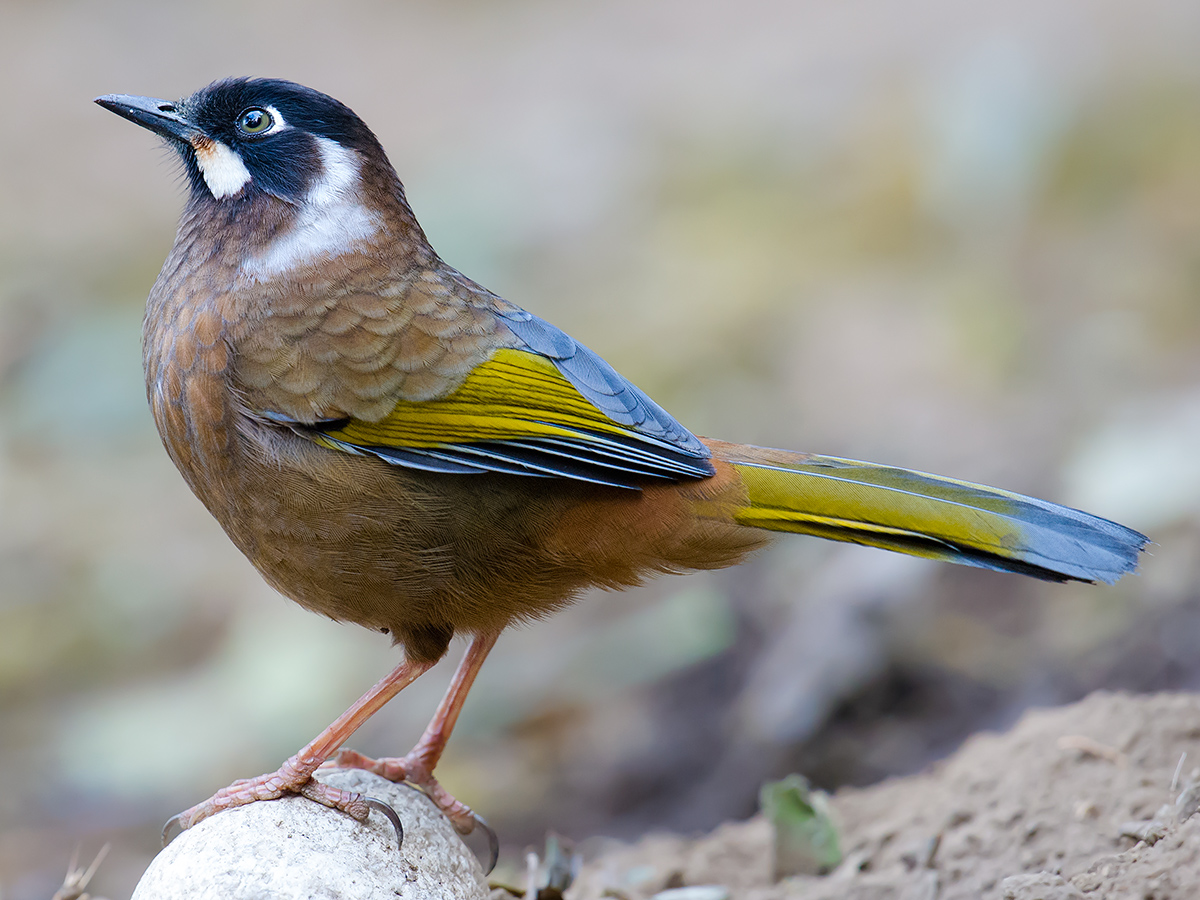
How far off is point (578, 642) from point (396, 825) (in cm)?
312

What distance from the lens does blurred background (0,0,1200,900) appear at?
510cm

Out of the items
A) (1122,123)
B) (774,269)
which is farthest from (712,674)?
(1122,123)

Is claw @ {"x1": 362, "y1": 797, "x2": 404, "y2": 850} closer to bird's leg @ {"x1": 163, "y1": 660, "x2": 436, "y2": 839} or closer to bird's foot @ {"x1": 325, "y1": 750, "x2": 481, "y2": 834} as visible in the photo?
bird's leg @ {"x1": 163, "y1": 660, "x2": 436, "y2": 839}

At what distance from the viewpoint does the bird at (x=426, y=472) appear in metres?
3.17

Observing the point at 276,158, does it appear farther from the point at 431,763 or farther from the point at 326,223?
the point at 431,763

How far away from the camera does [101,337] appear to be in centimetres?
877

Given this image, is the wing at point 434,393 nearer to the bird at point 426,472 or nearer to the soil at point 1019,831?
the bird at point 426,472

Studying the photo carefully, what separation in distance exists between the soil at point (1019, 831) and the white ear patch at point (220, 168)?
229 centimetres

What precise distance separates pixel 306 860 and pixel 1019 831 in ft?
6.13

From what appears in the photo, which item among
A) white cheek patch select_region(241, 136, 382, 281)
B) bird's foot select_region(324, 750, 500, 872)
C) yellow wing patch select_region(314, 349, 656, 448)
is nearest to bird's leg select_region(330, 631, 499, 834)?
bird's foot select_region(324, 750, 500, 872)

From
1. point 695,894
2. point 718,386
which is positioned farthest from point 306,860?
point 718,386

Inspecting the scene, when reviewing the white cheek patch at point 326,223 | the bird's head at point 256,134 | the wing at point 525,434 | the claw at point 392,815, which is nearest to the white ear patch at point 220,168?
the bird's head at point 256,134

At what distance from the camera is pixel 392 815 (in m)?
3.05

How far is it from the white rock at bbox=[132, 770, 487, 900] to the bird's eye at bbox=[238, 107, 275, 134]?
1868 mm
